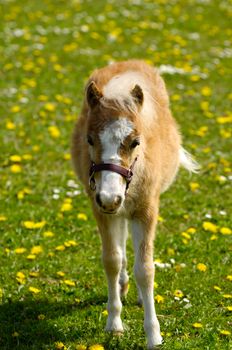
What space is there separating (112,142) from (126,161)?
0.59 ft

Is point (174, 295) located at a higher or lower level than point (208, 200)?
higher

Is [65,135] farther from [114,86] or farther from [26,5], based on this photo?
[26,5]

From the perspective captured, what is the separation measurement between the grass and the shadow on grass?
0.01 m

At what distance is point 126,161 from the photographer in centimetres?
419

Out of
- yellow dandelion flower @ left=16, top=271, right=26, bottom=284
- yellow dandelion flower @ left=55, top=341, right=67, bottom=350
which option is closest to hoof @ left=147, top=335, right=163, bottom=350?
yellow dandelion flower @ left=55, top=341, right=67, bottom=350

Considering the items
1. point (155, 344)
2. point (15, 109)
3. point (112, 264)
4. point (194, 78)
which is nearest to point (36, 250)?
point (112, 264)

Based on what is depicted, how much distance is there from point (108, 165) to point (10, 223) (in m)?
3.23

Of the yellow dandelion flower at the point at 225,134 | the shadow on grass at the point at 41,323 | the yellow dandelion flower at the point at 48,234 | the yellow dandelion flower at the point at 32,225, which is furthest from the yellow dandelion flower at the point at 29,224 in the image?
the yellow dandelion flower at the point at 225,134

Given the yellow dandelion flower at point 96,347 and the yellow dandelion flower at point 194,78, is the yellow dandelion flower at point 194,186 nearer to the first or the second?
the yellow dandelion flower at point 96,347

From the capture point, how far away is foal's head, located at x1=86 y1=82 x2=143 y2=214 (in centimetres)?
403

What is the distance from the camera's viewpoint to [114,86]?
460 centimetres

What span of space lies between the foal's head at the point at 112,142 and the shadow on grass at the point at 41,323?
1481 millimetres

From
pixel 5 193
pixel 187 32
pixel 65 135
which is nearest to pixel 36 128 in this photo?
pixel 65 135

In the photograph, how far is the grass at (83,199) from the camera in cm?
532
